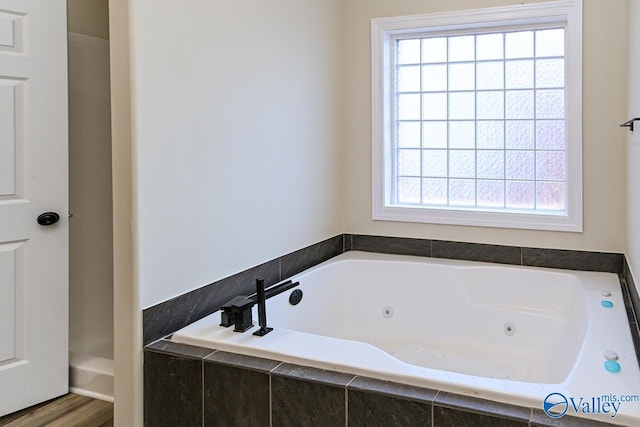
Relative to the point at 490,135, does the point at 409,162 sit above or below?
below

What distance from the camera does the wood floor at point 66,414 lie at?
198 centimetres

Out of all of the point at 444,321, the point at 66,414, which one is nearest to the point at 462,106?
the point at 444,321

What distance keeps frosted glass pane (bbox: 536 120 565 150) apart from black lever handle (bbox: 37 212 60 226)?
2.51 m

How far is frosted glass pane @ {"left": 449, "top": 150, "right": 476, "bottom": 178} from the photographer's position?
10.4 ft

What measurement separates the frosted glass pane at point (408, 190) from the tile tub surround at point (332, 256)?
269 millimetres

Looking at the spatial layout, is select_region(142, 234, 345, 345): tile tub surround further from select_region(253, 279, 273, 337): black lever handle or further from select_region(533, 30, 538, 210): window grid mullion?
select_region(533, 30, 538, 210): window grid mullion

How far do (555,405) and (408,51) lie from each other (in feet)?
8.08

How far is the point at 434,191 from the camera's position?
10.8ft

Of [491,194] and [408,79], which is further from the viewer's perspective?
[408,79]

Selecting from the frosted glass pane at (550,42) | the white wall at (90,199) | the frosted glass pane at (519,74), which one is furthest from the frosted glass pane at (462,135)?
the white wall at (90,199)

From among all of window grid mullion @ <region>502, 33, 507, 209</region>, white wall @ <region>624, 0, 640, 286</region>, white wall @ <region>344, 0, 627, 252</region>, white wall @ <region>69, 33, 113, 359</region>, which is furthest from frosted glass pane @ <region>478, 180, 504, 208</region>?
white wall @ <region>69, 33, 113, 359</region>

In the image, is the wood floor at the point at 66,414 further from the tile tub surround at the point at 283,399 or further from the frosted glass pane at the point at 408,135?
the frosted glass pane at the point at 408,135

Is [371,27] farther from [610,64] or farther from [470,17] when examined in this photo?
[610,64]

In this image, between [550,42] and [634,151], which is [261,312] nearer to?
[634,151]
